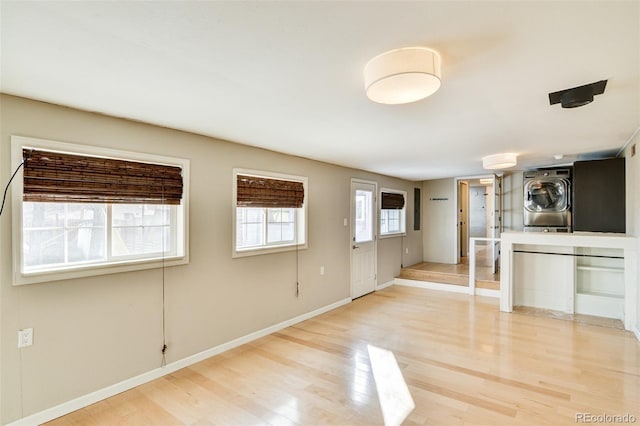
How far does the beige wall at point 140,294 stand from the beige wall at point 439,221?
410 cm

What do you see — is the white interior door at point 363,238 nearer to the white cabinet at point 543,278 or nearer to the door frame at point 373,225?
the door frame at point 373,225

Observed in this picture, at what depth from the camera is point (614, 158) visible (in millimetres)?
4418

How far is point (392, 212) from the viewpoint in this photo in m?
7.00

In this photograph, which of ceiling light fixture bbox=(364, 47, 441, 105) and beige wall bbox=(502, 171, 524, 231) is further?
beige wall bbox=(502, 171, 524, 231)

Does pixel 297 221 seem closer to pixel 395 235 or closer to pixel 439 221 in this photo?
pixel 395 235

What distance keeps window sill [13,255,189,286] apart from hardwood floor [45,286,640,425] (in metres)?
1.04

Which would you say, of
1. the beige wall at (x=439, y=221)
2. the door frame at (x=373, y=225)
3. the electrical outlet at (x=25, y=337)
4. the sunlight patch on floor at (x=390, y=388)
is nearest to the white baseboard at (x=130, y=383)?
the electrical outlet at (x=25, y=337)

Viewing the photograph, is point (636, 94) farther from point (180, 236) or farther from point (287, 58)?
point (180, 236)

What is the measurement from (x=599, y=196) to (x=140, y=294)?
233 inches

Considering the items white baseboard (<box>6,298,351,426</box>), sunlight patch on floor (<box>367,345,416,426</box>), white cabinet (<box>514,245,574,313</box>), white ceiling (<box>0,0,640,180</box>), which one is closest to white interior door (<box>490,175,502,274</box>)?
white cabinet (<box>514,245,574,313</box>)

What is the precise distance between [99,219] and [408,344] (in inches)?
132

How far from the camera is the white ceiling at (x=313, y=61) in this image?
1.33 metres

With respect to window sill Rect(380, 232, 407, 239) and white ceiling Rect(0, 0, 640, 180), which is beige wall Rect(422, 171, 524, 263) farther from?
white ceiling Rect(0, 0, 640, 180)

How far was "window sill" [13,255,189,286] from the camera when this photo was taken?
2.25 m
